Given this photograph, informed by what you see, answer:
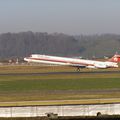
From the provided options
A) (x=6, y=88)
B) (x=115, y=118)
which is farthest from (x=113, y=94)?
(x=115, y=118)

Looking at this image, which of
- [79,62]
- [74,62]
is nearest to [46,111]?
[79,62]

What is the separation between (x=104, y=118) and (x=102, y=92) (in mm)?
30472

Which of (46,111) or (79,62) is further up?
(79,62)

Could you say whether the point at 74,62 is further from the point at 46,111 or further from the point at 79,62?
the point at 46,111

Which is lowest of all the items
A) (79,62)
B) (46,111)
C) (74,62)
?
(46,111)

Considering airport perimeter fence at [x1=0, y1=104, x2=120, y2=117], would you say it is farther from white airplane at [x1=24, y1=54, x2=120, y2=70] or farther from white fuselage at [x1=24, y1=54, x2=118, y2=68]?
white fuselage at [x1=24, y1=54, x2=118, y2=68]

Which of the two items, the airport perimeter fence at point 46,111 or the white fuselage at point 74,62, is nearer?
the airport perimeter fence at point 46,111

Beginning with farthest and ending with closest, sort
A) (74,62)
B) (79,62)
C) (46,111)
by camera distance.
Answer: (74,62) → (79,62) → (46,111)

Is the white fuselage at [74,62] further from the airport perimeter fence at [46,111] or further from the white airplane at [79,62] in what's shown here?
the airport perimeter fence at [46,111]

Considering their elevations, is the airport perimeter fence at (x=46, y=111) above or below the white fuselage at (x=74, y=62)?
below

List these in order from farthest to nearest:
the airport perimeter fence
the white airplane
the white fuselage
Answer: the white fuselage → the white airplane → the airport perimeter fence

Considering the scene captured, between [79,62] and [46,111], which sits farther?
[79,62]

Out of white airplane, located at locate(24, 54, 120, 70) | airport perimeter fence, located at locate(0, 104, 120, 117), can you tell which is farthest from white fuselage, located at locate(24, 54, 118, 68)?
airport perimeter fence, located at locate(0, 104, 120, 117)

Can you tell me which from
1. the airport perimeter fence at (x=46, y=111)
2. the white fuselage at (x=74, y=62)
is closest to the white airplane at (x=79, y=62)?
the white fuselage at (x=74, y=62)
